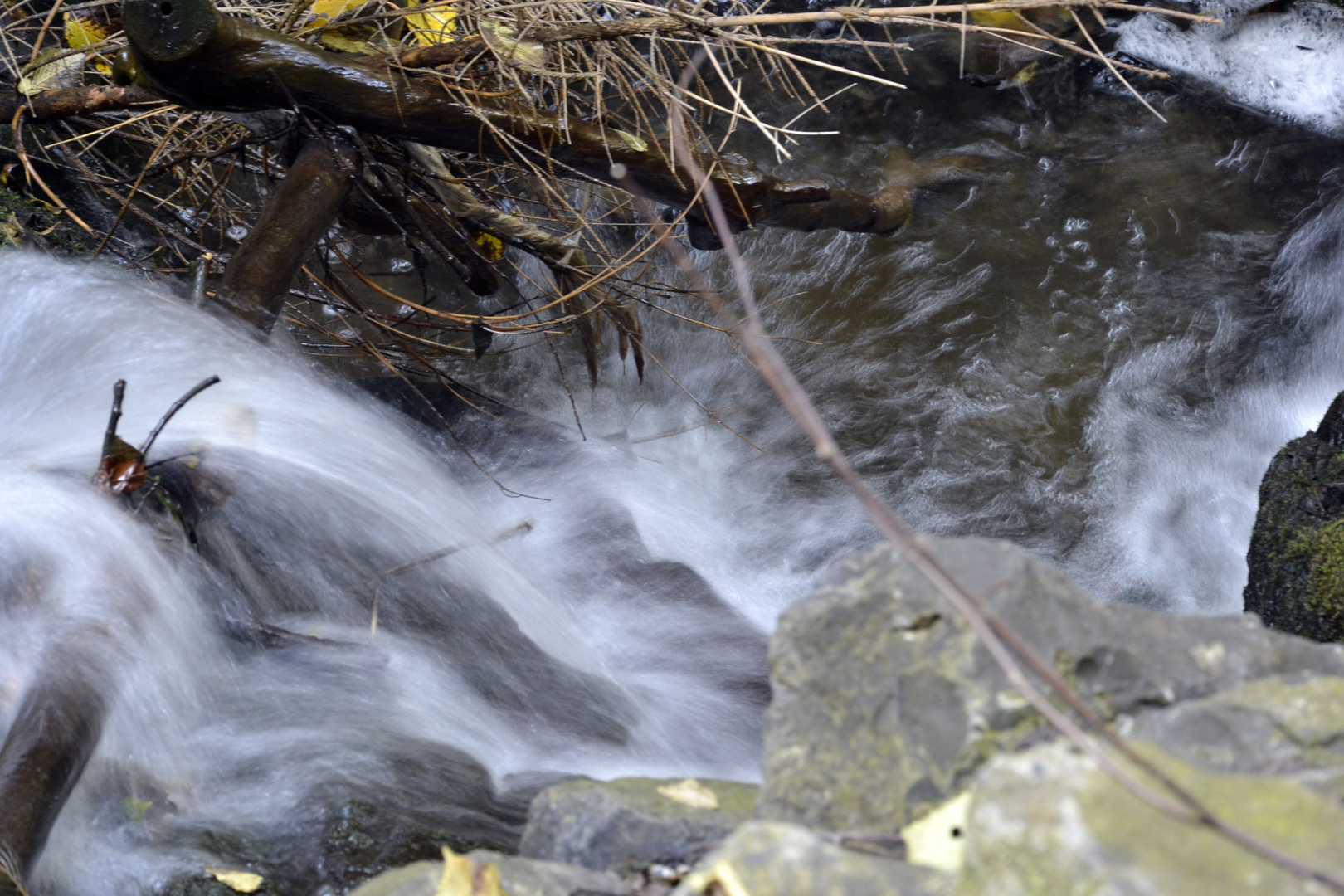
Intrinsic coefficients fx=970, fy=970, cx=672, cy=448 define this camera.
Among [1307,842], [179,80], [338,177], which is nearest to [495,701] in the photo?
[338,177]

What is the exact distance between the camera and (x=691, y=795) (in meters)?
1.81

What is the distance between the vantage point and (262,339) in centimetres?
354

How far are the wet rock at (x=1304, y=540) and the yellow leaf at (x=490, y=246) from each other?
3.30 metres

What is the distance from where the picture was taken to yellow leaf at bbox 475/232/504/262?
174 inches

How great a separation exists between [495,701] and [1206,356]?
449 centimetres

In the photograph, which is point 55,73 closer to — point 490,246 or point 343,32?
point 343,32

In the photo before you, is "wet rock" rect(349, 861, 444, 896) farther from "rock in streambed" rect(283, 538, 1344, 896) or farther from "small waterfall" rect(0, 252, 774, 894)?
"small waterfall" rect(0, 252, 774, 894)

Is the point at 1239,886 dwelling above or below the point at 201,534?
above

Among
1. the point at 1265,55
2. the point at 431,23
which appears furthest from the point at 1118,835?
the point at 1265,55

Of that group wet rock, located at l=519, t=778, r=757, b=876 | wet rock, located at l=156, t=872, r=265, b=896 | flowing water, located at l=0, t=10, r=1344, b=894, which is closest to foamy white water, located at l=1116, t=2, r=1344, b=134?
flowing water, located at l=0, t=10, r=1344, b=894

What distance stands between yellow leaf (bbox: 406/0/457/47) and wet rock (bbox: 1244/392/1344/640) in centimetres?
344

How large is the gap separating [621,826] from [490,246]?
Result: 328 cm

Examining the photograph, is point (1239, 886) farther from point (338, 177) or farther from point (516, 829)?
point (338, 177)

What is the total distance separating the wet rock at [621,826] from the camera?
1.64 metres
